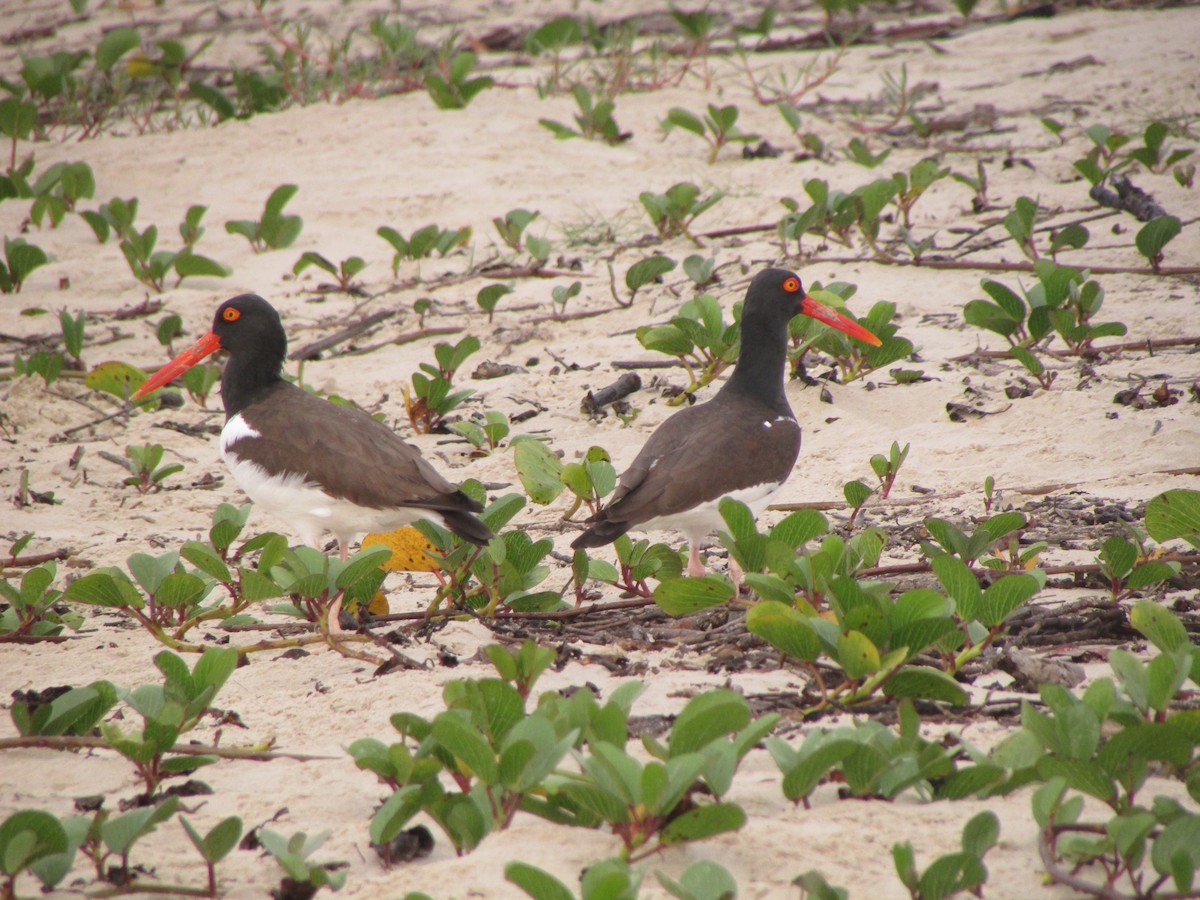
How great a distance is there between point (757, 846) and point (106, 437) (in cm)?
484

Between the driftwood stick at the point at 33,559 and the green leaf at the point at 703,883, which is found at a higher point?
the green leaf at the point at 703,883

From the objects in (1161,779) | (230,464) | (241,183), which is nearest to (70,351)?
(230,464)

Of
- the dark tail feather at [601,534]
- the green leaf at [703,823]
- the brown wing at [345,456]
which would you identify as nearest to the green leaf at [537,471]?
the brown wing at [345,456]

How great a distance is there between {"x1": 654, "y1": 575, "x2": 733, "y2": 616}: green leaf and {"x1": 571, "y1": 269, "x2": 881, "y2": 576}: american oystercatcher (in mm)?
713

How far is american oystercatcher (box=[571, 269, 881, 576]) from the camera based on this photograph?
4.52 meters

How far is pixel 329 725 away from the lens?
11.1 feet

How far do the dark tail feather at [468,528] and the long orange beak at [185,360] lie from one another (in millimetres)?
2161

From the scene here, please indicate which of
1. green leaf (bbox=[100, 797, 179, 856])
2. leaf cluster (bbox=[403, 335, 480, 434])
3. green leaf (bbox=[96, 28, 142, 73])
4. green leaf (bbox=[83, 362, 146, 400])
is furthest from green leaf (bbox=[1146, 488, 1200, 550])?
green leaf (bbox=[96, 28, 142, 73])

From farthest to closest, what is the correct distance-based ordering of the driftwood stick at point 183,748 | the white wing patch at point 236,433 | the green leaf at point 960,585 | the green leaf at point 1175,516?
the white wing patch at point 236,433 < the green leaf at point 1175,516 < the green leaf at point 960,585 < the driftwood stick at point 183,748

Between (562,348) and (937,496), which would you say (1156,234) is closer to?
(937,496)

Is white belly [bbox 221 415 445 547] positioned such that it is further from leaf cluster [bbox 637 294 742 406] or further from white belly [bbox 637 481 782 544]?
leaf cluster [bbox 637 294 742 406]

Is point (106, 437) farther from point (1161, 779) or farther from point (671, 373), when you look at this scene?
point (1161, 779)

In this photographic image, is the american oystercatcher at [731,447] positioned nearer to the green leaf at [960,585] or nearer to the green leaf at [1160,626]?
the green leaf at [960,585]

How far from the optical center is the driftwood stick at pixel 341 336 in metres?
7.09
